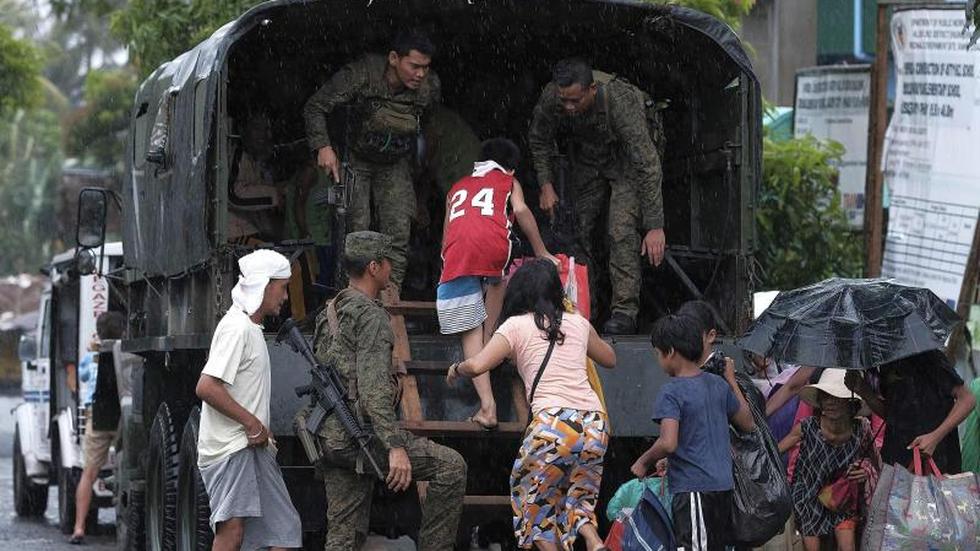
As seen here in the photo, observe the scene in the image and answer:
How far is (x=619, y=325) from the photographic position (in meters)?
9.39

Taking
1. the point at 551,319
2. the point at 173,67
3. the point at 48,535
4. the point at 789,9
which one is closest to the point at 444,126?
the point at 173,67

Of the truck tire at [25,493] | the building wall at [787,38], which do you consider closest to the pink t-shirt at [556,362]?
the truck tire at [25,493]

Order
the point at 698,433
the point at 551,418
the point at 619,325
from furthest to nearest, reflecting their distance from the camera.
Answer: the point at 619,325
the point at 551,418
the point at 698,433

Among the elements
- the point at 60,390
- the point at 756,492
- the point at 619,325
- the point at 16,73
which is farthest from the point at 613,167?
the point at 16,73

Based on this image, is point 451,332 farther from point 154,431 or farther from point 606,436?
point 154,431

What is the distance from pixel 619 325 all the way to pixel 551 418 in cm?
195

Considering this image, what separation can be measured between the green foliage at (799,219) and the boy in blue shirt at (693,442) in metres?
7.82

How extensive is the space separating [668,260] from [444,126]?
5.54 ft

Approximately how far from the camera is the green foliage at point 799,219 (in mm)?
15172

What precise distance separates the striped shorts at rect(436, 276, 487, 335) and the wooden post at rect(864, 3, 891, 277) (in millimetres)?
5691

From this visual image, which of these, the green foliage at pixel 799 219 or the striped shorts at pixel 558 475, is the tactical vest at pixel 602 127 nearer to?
the striped shorts at pixel 558 475

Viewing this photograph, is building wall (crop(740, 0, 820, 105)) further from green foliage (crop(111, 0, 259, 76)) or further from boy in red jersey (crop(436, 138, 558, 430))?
boy in red jersey (crop(436, 138, 558, 430))

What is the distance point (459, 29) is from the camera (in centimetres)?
1016

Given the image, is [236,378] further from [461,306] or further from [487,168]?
[487,168]
